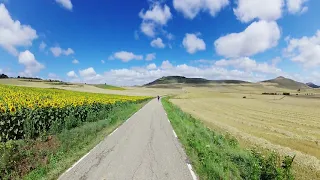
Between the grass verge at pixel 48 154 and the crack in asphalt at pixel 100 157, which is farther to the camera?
the grass verge at pixel 48 154

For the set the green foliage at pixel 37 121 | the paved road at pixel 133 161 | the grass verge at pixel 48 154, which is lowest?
the paved road at pixel 133 161

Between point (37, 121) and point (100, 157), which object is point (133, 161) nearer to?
point (100, 157)

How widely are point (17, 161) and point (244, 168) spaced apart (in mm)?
7714

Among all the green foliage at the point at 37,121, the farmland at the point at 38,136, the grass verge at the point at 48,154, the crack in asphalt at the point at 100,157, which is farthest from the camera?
the green foliage at the point at 37,121

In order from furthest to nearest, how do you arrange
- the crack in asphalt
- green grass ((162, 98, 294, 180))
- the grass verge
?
1. the grass verge
2. green grass ((162, 98, 294, 180))
3. the crack in asphalt

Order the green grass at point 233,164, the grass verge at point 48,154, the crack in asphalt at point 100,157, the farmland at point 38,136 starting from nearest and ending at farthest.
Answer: the crack in asphalt at point 100,157
the green grass at point 233,164
the grass verge at point 48,154
the farmland at point 38,136

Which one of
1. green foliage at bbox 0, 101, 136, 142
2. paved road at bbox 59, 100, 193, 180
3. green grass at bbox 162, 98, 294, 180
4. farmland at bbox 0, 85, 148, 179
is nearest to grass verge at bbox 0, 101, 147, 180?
farmland at bbox 0, 85, 148, 179

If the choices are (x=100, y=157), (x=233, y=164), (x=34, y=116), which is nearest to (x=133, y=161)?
(x=100, y=157)

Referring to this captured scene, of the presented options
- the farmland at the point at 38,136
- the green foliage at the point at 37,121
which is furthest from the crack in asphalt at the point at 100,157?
the green foliage at the point at 37,121

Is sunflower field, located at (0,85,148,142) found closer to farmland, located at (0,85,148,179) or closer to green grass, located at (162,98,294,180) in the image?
farmland, located at (0,85,148,179)

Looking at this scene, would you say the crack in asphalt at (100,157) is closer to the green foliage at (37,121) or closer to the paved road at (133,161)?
the paved road at (133,161)

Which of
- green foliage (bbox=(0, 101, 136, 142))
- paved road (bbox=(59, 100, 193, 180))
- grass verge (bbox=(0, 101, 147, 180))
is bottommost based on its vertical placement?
paved road (bbox=(59, 100, 193, 180))

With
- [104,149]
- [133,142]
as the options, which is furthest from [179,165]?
[133,142]

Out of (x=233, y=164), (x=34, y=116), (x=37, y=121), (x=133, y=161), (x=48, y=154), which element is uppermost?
(x=34, y=116)
